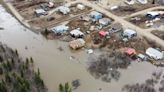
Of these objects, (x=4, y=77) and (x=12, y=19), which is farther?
(x=12, y=19)

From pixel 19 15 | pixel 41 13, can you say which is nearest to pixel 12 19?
pixel 19 15

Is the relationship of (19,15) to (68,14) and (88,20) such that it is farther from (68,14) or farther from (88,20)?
(88,20)

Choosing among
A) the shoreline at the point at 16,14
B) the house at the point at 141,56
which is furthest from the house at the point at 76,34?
the house at the point at 141,56

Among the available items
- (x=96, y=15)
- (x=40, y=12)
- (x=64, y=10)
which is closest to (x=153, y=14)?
(x=96, y=15)

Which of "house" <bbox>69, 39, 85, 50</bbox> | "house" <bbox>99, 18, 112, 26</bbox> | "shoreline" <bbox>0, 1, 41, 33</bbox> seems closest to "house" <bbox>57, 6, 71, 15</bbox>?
"shoreline" <bbox>0, 1, 41, 33</bbox>

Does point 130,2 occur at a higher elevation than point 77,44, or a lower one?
higher

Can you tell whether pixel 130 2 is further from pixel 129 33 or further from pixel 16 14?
pixel 16 14

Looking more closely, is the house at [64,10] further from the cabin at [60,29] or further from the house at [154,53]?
the house at [154,53]

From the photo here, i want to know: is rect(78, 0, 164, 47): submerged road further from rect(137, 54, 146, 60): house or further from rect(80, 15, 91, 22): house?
rect(137, 54, 146, 60): house
